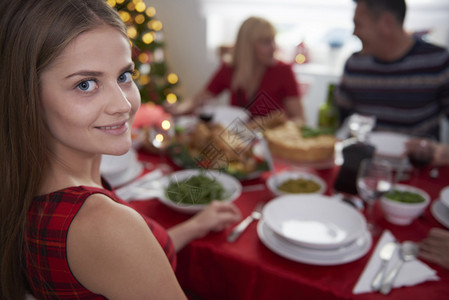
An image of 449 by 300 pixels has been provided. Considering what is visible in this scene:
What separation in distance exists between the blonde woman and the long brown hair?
185cm

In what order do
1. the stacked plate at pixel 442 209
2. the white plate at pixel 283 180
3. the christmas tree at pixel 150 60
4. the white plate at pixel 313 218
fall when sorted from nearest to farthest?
the white plate at pixel 313 218 < the stacked plate at pixel 442 209 < the white plate at pixel 283 180 < the christmas tree at pixel 150 60

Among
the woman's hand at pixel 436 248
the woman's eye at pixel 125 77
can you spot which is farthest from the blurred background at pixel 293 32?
the woman's eye at pixel 125 77

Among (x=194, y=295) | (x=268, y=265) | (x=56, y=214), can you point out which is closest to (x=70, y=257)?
(x=56, y=214)

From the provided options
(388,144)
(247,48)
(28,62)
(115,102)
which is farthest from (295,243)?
(247,48)

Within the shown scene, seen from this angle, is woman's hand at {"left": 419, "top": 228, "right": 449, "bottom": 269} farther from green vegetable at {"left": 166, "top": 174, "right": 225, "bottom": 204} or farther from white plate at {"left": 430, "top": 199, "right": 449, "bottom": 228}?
green vegetable at {"left": 166, "top": 174, "right": 225, "bottom": 204}

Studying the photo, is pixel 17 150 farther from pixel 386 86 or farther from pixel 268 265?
pixel 386 86

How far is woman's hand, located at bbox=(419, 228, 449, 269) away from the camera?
914 millimetres

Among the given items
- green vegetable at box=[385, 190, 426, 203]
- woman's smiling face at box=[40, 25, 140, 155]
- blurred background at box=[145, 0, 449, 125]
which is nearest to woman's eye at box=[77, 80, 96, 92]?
woman's smiling face at box=[40, 25, 140, 155]

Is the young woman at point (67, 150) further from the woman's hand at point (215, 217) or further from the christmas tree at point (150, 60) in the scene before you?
the christmas tree at point (150, 60)

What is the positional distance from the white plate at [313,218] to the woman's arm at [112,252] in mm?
425

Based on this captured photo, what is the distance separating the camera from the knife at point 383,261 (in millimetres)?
839

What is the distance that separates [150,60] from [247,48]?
5.91 ft

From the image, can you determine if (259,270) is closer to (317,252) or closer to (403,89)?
(317,252)

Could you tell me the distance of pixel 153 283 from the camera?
62 centimetres
